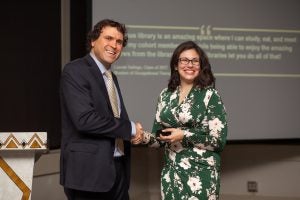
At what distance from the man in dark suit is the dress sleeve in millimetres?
251

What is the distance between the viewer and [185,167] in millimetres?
2035

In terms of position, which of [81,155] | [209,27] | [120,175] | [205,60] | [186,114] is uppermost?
[209,27]

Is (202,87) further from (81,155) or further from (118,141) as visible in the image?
(81,155)

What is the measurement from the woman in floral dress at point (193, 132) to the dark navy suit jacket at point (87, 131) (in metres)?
0.27

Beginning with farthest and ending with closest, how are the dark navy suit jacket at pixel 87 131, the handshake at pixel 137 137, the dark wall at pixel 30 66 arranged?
the dark wall at pixel 30 66 → the handshake at pixel 137 137 → the dark navy suit jacket at pixel 87 131

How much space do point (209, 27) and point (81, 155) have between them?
89.9 inches

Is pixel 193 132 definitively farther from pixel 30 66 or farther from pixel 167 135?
pixel 30 66

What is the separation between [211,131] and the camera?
2.03 m

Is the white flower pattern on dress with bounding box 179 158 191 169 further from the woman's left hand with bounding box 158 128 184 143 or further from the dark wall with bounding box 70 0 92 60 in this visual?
the dark wall with bounding box 70 0 92 60

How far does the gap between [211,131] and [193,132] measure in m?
0.09

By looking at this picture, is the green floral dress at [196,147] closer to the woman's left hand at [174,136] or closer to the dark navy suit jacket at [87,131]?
the woman's left hand at [174,136]

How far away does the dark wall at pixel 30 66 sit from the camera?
11.6ft

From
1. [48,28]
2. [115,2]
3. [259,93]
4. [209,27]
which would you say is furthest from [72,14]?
[259,93]

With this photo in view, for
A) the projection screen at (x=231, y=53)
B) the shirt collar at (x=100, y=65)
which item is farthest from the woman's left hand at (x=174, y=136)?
the projection screen at (x=231, y=53)
